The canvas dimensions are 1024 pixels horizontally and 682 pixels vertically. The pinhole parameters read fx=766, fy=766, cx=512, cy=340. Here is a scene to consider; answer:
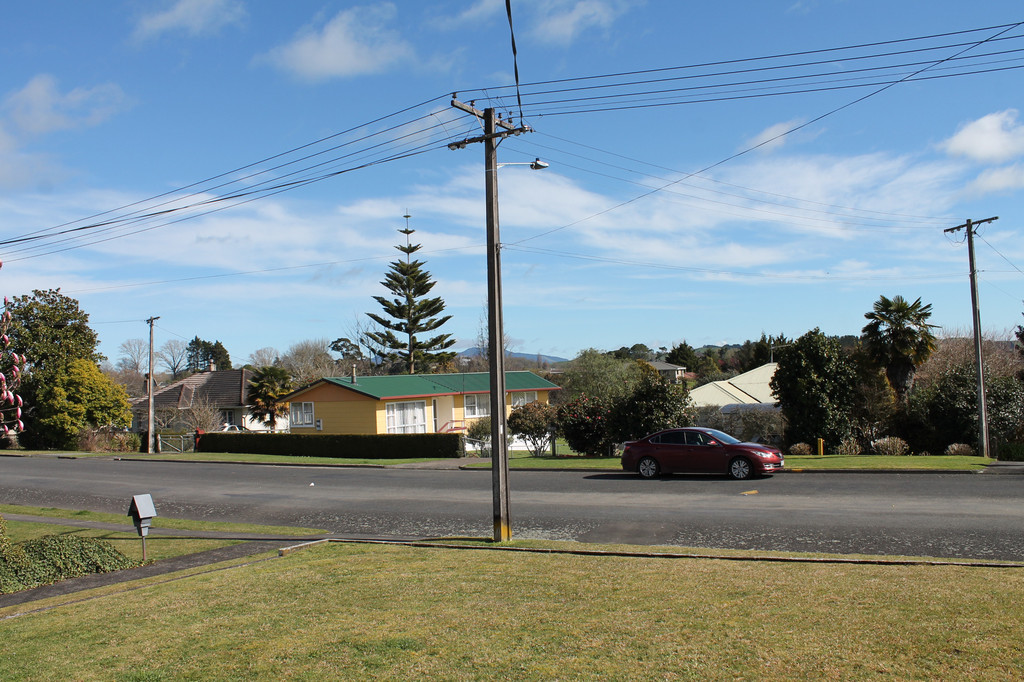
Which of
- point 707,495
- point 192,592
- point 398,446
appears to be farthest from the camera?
point 398,446

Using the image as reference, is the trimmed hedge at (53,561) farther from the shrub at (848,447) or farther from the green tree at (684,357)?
the green tree at (684,357)

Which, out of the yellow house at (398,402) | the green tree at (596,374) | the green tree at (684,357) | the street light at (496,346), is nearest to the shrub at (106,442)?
the yellow house at (398,402)

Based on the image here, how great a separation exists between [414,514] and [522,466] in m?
10.6

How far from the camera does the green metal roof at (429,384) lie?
44.9 metres

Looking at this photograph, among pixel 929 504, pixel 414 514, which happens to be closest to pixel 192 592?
pixel 414 514

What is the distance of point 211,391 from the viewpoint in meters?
70.2

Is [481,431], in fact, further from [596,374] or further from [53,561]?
[53,561]

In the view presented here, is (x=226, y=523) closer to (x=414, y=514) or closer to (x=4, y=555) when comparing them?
(x=414, y=514)

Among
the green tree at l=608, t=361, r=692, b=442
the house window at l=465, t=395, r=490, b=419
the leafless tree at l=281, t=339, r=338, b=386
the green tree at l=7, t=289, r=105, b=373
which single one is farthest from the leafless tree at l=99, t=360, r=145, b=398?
the green tree at l=608, t=361, r=692, b=442

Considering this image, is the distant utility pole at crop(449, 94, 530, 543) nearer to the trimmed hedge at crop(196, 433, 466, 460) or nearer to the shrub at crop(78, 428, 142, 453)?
the trimmed hedge at crop(196, 433, 466, 460)

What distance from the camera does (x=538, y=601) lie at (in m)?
7.62

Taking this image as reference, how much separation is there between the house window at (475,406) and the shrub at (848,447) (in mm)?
24101

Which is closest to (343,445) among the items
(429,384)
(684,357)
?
(429,384)

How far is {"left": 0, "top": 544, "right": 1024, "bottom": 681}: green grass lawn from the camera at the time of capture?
5.41 metres
